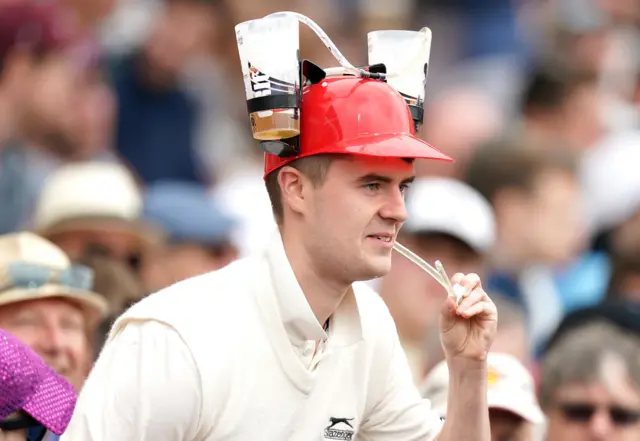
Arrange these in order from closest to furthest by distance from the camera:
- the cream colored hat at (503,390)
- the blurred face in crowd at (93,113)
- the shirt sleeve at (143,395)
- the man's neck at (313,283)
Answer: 1. the shirt sleeve at (143,395)
2. the man's neck at (313,283)
3. the cream colored hat at (503,390)
4. the blurred face in crowd at (93,113)

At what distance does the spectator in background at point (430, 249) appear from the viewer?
760cm

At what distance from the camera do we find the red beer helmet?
4273 millimetres

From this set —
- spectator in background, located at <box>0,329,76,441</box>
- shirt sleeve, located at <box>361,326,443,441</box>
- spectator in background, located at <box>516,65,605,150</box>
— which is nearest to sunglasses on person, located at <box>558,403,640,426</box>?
shirt sleeve, located at <box>361,326,443,441</box>

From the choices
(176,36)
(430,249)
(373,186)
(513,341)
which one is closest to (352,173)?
(373,186)

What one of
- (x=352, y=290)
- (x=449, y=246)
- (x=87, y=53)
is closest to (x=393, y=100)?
(x=352, y=290)

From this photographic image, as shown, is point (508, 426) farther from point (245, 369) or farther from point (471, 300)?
point (245, 369)

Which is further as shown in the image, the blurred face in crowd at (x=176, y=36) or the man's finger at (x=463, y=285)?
the blurred face in crowd at (x=176, y=36)

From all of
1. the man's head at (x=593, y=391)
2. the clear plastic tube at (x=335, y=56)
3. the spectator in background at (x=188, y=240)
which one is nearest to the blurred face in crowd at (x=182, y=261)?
the spectator in background at (x=188, y=240)

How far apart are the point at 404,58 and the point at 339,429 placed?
1.14 metres

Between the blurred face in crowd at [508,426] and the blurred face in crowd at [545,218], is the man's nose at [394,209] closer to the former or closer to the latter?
the blurred face in crowd at [508,426]

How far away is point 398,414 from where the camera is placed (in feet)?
15.8

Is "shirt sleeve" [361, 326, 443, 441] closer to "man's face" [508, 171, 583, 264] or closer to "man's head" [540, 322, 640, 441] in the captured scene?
"man's head" [540, 322, 640, 441]

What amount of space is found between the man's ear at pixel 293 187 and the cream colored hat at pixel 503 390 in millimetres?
1464

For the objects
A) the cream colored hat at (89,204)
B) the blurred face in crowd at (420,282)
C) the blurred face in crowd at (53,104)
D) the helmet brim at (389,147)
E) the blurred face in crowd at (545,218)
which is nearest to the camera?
the helmet brim at (389,147)
